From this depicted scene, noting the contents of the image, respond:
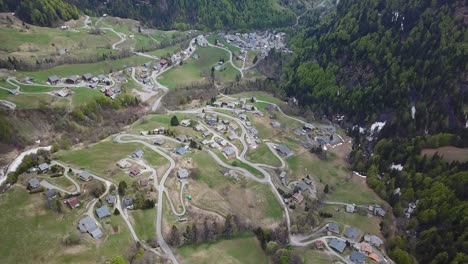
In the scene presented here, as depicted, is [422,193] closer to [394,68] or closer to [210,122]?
[394,68]

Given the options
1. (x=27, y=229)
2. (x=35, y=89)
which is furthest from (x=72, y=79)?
(x=27, y=229)

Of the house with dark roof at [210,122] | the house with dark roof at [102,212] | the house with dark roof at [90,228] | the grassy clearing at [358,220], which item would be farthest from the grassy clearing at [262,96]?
the house with dark roof at [90,228]

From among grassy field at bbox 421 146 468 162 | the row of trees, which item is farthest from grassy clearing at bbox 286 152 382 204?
grassy field at bbox 421 146 468 162

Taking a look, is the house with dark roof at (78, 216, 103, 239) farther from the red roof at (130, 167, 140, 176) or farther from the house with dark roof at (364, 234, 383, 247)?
the house with dark roof at (364, 234, 383, 247)

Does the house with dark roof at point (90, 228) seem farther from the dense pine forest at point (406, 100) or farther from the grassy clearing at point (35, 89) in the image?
the grassy clearing at point (35, 89)

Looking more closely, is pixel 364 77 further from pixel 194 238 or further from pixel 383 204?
pixel 194 238

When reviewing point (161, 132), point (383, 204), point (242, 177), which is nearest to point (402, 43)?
point (383, 204)
